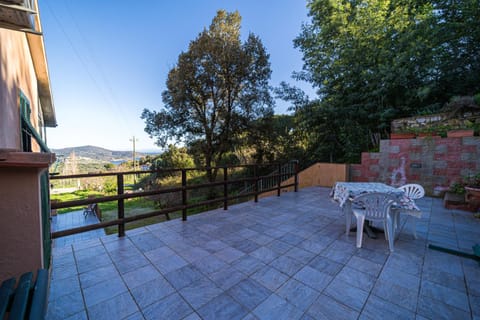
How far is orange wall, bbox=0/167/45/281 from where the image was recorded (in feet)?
3.11

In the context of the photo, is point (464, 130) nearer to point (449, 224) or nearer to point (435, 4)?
point (449, 224)

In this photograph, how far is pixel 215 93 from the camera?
7.39 metres

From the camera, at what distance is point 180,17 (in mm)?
6969

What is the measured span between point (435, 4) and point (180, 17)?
9116mm

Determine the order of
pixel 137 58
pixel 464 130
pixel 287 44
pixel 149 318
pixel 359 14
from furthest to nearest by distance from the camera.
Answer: pixel 137 58
pixel 287 44
pixel 359 14
pixel 464 130
pixel 149 318

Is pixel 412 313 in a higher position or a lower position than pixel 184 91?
lower

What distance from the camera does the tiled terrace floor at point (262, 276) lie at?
138 cm

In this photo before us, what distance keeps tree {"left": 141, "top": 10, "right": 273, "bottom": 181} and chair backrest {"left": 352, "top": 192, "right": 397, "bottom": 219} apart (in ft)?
16.8

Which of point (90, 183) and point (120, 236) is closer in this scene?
point (120, 236)

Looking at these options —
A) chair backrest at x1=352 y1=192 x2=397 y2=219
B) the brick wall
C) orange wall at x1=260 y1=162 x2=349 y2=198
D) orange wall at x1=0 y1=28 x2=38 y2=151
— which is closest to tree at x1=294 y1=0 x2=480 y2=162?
orange wall at x1=260 y1=162 x2=349 y2=198

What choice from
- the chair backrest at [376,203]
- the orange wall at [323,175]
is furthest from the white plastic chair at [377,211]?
the orange wall at [323,175]

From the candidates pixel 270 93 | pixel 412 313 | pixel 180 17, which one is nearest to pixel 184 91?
pixel 180 17

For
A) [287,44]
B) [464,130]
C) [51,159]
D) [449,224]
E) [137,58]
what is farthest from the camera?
[137,58]

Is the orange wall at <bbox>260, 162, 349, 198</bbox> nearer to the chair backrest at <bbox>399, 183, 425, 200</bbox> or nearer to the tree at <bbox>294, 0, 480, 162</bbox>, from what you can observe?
the tree at <bbox>294, 0, 480, 162</bbox>
